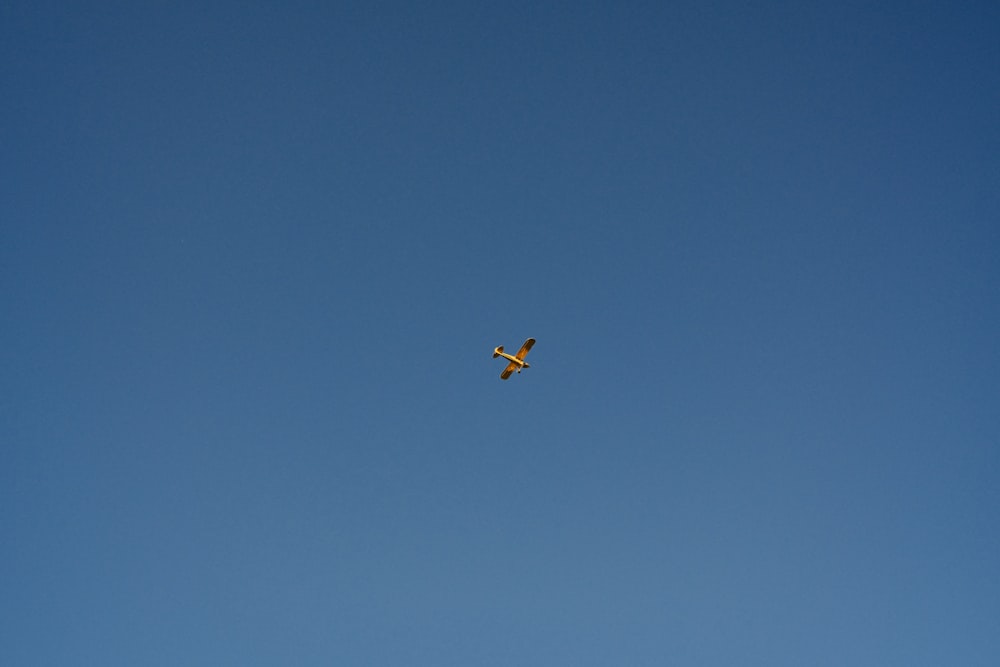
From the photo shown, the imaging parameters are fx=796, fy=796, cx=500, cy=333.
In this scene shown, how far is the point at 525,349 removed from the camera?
2719 inches

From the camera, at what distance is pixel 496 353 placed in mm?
70250

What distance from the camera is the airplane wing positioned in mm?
67769

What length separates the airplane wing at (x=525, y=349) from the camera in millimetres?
67769
